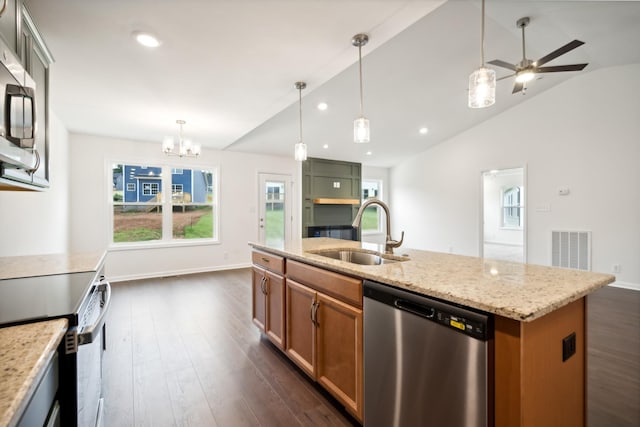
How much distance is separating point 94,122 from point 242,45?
10.1ft

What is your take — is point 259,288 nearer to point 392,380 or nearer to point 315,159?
point 392,380

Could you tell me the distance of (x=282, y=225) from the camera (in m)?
6.58

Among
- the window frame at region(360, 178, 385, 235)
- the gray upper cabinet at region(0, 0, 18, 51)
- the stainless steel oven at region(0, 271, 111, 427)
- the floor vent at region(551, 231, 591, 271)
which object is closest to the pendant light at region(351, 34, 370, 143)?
the gray upper cabinet at region(0, 0, 18, 51)

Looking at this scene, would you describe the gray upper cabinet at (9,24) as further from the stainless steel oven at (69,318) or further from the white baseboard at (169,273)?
the white baseboard at (169,273)

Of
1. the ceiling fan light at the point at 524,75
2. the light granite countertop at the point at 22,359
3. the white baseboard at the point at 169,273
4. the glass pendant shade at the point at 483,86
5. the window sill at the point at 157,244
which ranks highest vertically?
the ceiling fan light at the point at 524,75

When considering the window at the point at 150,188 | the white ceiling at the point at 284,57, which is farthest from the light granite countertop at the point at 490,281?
the window at the point at 150,188

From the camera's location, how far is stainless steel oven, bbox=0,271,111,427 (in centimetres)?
94

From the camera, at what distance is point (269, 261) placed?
244 cm

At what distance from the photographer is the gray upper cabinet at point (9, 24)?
1239mm

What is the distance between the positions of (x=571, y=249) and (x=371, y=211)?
4.61 m

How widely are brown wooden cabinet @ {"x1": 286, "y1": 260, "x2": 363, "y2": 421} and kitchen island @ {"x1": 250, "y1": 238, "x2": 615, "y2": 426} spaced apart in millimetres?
201

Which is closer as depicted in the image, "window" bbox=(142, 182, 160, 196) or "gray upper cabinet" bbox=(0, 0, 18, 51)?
"gray upper cabinet" bbox=(0, 0, 18, 51)

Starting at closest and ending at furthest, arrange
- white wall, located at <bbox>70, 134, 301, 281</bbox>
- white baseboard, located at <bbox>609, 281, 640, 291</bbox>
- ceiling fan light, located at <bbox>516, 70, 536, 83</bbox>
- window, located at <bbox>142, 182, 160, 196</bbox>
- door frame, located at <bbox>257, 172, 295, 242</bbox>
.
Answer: ceiling fan light, located at <bbox>516, 70, 536, 83</bbox>, white baseboard, located at <bbox>609, 281, 640, 291</bbox>, white wall, located at <bbox>70, 134, 301, 281</bbox>, window, located at <bbox>142, 182, 160, 196</bbox>, door frame, located at <bbox>257, 172, 295, 242</bbox>

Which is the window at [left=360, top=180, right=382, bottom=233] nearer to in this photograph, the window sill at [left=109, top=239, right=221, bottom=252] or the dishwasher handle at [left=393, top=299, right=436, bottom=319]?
the window sill at [left=109, top=239, right=221, bottom=252]
